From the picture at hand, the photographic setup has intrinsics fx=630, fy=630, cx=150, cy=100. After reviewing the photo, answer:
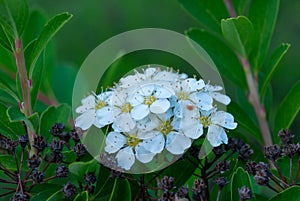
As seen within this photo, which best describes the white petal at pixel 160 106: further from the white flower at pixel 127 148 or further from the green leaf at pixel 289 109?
the green leaf at pixel 289 109

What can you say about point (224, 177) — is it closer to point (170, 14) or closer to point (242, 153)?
point (242, 153)

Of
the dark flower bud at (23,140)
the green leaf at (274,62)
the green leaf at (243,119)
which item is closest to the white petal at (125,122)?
the dark flower bud at (23,140)

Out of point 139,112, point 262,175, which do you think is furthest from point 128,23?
point 262,175

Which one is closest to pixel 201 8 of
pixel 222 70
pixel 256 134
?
pixel 222 70

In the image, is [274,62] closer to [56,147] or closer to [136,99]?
[136,99]

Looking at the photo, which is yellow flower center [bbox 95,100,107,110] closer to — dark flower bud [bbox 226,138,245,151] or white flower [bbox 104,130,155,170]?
white flower [bbox 104,130,155,170]

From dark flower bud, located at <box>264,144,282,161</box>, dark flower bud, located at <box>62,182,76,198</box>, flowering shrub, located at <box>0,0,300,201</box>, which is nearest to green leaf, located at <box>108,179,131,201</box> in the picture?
flowering shrub, located at <box>0,0,300,201</box>

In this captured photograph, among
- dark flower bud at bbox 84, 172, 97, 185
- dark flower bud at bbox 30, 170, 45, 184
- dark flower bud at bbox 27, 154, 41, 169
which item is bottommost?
dark flower bud at bbox 30, 170, 45, 184
